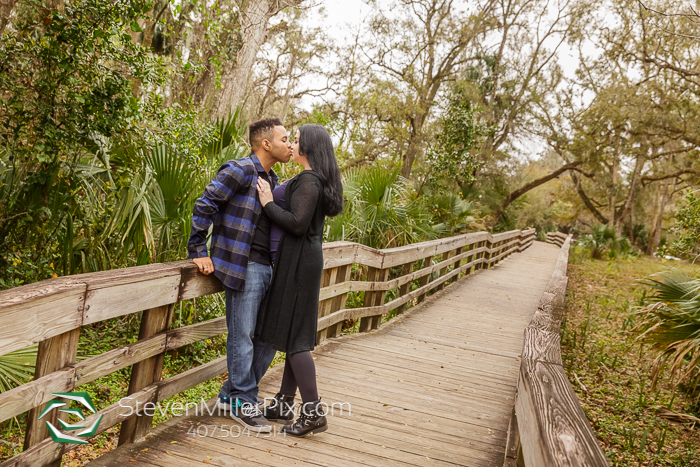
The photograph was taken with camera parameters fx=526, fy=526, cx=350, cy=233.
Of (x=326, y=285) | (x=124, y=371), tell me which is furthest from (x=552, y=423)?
(x=124, y=371)

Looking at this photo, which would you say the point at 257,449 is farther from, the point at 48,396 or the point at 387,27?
the point at 387,27

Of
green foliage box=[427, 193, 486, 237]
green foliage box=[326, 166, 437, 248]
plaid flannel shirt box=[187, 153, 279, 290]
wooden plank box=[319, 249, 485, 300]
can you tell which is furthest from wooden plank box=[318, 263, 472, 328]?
green foliage box=[427, 193, 486, 237]

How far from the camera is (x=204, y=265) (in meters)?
3.05

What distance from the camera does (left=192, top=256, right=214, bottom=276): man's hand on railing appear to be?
3.04 m

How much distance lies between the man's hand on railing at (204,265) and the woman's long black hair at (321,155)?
774 mm

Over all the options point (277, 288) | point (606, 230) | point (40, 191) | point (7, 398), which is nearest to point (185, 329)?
point (277, 288)

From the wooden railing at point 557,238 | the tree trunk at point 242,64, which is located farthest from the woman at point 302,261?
the wooden railing at point 557,238

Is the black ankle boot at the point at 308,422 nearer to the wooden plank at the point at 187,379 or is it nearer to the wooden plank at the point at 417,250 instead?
the wooden plank at the point at 187,379

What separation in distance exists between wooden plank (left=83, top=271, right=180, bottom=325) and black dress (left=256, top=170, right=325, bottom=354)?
1.95ft

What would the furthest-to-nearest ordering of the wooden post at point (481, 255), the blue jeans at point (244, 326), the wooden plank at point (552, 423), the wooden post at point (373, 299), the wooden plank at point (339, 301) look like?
1. the wooden post at point (481, 255)
2. the wooden post at point (373, 299)
3. the wooden plank at point (339, 301)
4. the blue jeans at point (244, 326)
5. the wooden plank at point (552, 423)

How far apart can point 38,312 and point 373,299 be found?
458 centimetres

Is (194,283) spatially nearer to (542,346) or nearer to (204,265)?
(204,265)

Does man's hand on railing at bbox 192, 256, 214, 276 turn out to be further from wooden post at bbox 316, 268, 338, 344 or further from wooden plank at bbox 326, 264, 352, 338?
wooden plank at bbox 326, 264, 352, 338

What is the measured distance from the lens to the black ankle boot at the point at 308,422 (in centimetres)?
321
